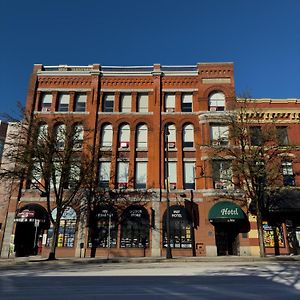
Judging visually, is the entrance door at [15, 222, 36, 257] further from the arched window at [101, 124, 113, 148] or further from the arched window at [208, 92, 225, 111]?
the arched window at [208, 92, 225, 111]

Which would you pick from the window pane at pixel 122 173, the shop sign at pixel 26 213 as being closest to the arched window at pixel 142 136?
the window pane at pixel 122 173

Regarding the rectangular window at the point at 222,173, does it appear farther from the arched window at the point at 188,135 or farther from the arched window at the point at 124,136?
the arched window at the point at 124,136

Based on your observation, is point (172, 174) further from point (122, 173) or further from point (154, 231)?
point (154, 231)

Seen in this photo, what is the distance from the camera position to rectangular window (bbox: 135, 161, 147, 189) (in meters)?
30.1

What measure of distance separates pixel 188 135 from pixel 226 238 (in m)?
10.3

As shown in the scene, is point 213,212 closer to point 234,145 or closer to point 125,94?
point 234,145

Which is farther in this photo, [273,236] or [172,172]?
[172,172]

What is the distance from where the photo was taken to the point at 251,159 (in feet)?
81.5

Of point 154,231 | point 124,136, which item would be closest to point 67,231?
point 154,231

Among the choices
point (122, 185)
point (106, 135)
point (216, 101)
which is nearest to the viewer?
point (122, 185)

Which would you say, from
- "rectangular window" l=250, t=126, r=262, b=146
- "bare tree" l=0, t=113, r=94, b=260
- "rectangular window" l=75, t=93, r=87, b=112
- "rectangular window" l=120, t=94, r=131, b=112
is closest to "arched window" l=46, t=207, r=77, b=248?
"bare tree" l=0, t=113, r=94, b=260

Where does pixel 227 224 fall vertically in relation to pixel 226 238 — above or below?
above

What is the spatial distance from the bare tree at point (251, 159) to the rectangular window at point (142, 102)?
313 inches

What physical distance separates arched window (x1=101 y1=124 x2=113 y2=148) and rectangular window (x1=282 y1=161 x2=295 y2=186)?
16.6 m
